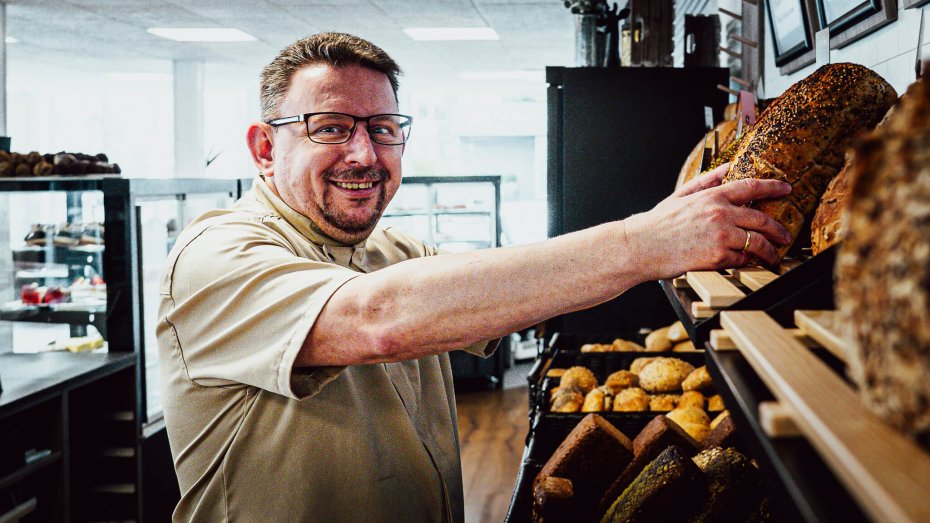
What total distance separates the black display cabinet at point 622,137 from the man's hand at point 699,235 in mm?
2000

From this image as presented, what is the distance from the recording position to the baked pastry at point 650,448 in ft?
4.83

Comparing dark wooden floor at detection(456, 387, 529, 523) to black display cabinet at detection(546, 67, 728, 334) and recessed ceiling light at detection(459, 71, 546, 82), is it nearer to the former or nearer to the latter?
black display cabinet at detection(546, 67, 728, 334)

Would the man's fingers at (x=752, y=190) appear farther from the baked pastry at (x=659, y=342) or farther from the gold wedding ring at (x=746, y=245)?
the baked pastry at (x=659, y=342)

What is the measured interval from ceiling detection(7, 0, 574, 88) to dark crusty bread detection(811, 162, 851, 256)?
6.92 metres

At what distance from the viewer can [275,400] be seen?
4.14 feet

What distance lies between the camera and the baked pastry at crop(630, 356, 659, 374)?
7.09ft

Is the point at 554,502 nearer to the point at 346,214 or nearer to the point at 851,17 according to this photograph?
the point at 346,214

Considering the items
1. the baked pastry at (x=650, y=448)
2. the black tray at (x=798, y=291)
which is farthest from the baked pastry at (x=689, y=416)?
the black tray at (x=798, y=291)

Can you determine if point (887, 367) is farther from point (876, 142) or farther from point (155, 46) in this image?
point (155, 46)

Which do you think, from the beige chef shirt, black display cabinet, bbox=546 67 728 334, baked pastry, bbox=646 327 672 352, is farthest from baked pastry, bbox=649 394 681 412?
black display cabinet, bbox=546 67 728 334

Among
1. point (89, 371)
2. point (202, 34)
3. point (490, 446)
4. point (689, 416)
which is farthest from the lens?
point (202, 34)

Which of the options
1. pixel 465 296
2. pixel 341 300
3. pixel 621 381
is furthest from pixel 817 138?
pixel 621 381

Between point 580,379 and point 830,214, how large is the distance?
1.30 meters

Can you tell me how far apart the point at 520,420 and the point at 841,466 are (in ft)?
16.3
